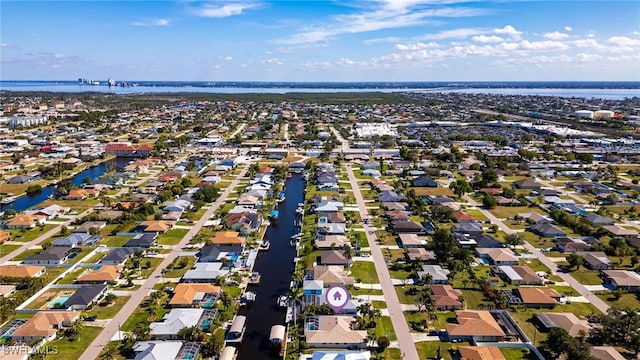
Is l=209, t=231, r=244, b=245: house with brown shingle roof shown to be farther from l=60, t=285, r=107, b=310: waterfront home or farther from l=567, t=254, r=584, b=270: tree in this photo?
l=567, t=254, r=584, b=270: tree

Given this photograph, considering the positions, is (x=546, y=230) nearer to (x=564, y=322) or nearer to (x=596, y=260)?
(x=596, y=260)

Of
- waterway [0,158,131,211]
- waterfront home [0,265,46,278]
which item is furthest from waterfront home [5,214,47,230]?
waterfront home [0,265,46,278]

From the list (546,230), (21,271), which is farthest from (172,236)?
(546,230)

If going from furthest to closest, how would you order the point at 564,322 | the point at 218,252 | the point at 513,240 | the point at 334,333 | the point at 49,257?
1. the point at 513,240
2. the point at 218,252
3. the point at 49,257
4. the point at 564,322
5. the point at 334,333

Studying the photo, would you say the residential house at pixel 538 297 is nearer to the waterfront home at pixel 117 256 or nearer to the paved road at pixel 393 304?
the paved road at pixel 393 304

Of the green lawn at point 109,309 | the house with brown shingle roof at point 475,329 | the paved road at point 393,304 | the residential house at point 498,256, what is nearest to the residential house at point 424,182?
the paved road at point 393,304
